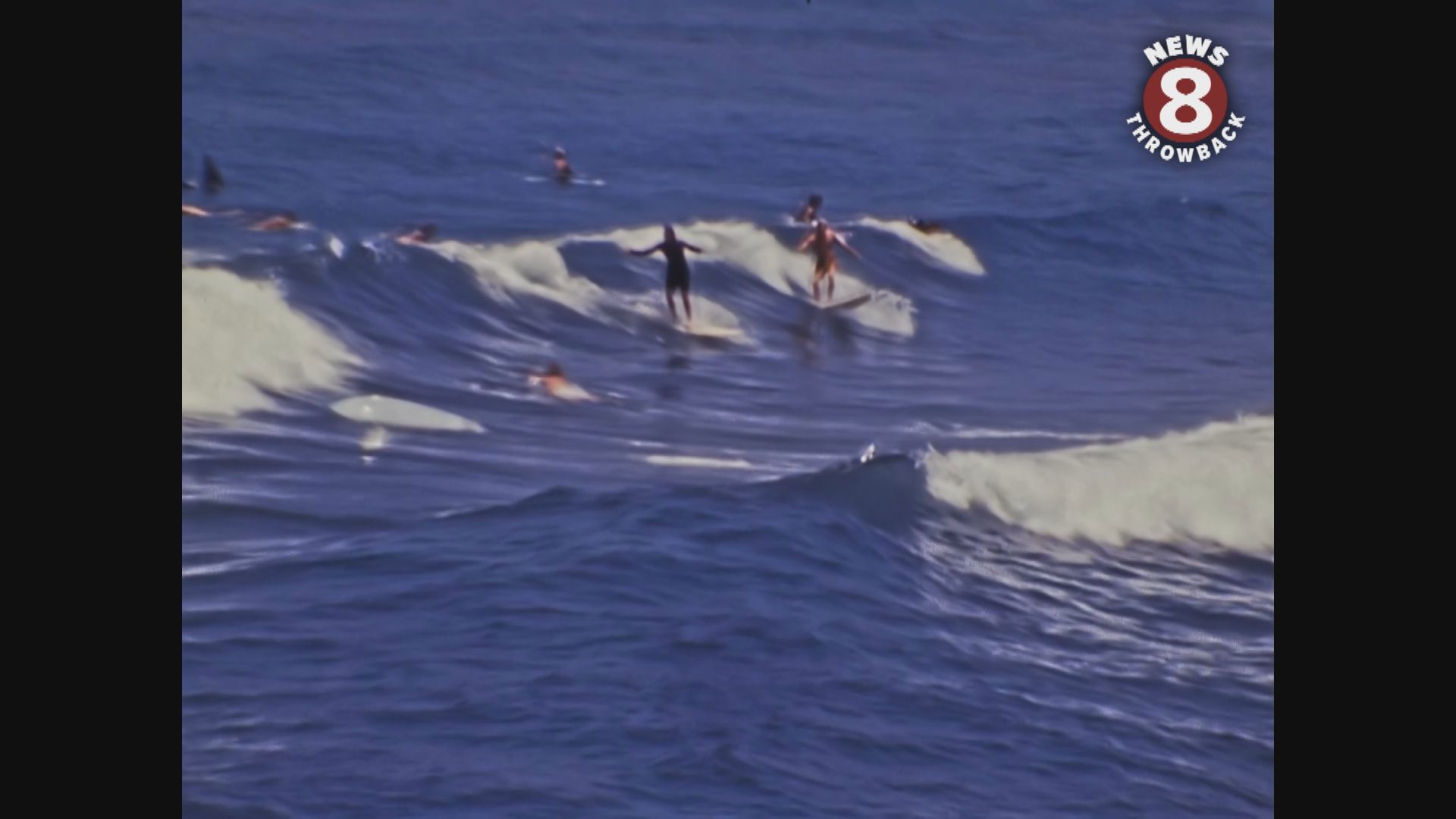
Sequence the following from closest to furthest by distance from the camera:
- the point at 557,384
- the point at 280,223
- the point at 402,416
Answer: the point at 402,416, the point at 557,384, the point at 280,223

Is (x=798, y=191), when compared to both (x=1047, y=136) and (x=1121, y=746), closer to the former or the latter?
(x=1047, y=136)

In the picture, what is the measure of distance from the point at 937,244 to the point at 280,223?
233 cm

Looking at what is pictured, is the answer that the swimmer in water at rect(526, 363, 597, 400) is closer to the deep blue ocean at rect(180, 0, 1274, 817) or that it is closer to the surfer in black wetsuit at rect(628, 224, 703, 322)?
the deep blue ocean at rect(180, 0, 1274, 817)

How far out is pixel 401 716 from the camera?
4348 millimetres

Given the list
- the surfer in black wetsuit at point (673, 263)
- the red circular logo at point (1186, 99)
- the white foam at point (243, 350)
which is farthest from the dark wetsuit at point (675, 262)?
the red circular logo at point (1186, 99)

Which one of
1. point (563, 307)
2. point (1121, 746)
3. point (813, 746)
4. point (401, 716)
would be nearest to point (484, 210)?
point (563, 307)

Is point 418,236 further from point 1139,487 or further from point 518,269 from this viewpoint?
point 1139,487

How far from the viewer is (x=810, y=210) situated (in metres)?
5.73

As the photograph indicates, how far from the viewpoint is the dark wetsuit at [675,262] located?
5777mm

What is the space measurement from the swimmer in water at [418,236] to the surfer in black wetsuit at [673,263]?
76 cm

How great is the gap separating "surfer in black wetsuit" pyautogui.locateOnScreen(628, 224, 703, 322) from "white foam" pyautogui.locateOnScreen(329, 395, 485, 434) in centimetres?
90

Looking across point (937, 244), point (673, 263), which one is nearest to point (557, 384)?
point (673, 263)
